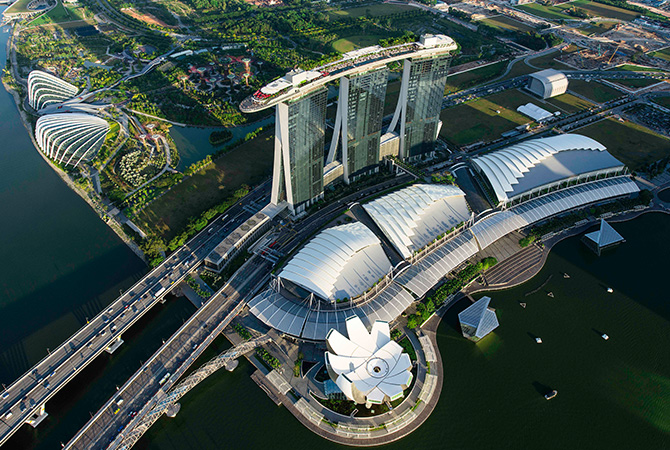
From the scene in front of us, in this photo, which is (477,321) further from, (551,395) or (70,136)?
(70,136)

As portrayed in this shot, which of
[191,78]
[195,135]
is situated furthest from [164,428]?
[191,78]

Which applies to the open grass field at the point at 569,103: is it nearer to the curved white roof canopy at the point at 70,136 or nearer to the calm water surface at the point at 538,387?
the calm water surface at the point at 538,387

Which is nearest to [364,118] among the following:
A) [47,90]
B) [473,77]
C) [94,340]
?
[94,340]

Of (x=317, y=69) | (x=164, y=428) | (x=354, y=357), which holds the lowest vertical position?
(x=164, y=428)

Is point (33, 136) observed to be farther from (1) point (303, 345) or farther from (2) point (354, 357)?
(2) point (354, 357)

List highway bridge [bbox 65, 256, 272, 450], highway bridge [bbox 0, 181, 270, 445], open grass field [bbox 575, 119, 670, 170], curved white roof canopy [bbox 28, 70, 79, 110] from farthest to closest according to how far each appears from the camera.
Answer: curved white roof canopy [bbox 28, 70, 79, 110] → open grass field [bbox 575, 119, 670, 170] → highway bridge [bbox 0, 181, 270, 445] → highway bridge [bbox 65, 256, 272, 450]

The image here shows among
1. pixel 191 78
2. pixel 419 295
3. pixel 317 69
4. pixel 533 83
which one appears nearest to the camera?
pixel 419 295

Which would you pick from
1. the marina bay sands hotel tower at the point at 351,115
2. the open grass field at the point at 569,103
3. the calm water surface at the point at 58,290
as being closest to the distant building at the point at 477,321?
the marina bay sands hotel tower at the point at 351,115

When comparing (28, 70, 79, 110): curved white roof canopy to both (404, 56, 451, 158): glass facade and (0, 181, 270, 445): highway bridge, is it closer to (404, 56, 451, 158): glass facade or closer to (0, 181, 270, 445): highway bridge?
(0, 181, 270, 445): highway bridge

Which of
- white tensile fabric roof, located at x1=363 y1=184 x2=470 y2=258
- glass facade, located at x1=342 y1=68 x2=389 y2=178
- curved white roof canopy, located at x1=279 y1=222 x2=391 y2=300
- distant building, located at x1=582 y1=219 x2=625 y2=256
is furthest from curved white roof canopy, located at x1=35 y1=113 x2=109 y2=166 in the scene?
distant building, located at x1=582 y1=219 x2=625 y2=256

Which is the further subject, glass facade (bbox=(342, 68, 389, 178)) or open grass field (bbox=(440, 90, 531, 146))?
open grass field (bbox=(440, 90, 531, 146))
